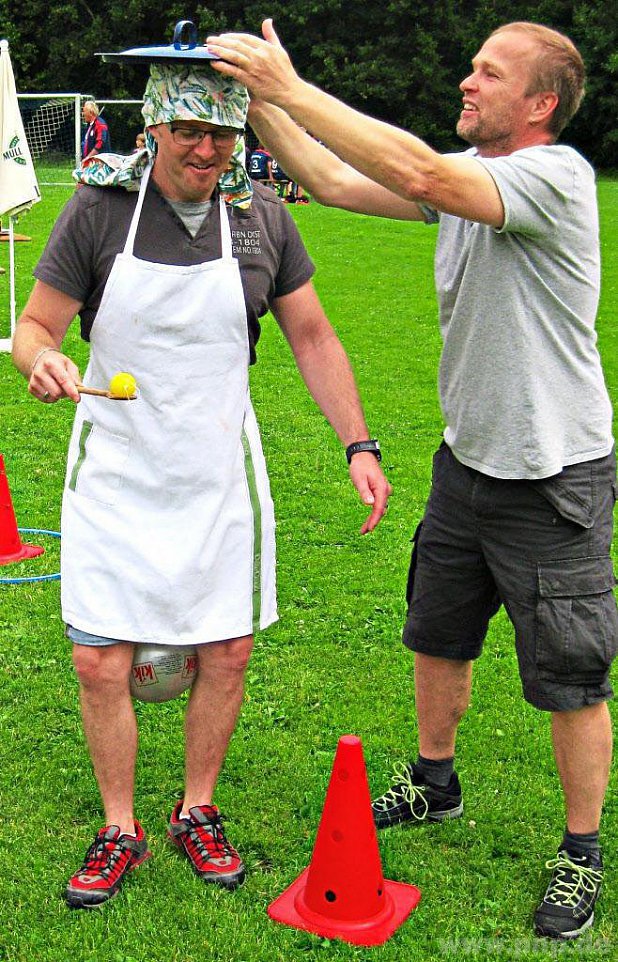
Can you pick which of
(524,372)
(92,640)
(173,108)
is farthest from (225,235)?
(92,640)

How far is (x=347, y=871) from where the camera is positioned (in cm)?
325

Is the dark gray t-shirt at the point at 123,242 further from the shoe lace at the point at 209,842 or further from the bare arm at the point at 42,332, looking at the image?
the shoe lace at the point at 209,842

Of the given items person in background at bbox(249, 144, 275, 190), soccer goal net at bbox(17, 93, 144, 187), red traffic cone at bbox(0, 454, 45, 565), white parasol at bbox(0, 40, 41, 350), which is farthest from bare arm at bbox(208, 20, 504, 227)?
soccer goal net at bbox(17, 93, 144, 187)

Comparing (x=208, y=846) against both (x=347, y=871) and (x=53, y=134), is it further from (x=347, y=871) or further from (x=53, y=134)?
(x=53, y=134)

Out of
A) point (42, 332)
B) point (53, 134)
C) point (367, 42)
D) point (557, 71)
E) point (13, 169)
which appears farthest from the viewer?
point (367, 42)

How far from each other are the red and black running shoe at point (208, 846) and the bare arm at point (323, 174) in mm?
1923

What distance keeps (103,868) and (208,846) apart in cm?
32

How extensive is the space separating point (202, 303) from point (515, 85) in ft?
3.36

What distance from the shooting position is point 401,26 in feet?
154

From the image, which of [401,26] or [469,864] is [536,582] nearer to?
[469,864]

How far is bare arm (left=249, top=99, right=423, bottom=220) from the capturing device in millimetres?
3436

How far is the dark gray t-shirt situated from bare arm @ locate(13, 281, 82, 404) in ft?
0.12

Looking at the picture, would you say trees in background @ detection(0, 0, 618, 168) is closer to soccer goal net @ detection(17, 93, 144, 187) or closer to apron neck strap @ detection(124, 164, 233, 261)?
soccer goal net @ detection(17, 93, 144, 187)

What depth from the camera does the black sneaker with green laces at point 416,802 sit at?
12.5 feet
